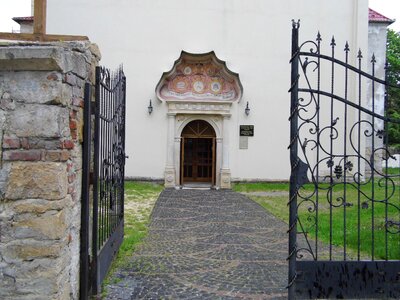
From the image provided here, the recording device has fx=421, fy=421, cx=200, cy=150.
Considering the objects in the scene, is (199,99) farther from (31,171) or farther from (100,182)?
(31,171)

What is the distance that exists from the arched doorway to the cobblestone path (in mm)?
5575

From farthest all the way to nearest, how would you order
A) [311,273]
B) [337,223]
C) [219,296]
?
[337,223] → [219,296] → [311,273]

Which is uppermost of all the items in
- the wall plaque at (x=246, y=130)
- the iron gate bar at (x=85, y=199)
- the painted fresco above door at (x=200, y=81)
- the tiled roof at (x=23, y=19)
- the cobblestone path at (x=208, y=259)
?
the tiled roof at (x=23, y=19)

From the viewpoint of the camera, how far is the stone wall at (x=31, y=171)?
113 inches

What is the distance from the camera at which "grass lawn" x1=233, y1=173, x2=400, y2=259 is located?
3.81 metres

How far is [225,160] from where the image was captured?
14312 millimetres

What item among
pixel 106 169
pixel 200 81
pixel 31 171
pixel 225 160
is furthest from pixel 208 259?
pixel 200 81

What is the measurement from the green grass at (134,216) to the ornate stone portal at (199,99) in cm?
122

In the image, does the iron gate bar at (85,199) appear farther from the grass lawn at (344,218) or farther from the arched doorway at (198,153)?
the arched doorway at (198,153)

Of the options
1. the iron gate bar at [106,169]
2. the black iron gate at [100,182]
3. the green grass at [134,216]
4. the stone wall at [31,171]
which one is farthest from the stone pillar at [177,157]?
the stone wall at [31,171]

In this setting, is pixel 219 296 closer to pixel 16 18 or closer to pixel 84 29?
pixel 84 29

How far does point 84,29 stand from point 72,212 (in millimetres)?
12193

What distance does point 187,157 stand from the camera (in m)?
14.9

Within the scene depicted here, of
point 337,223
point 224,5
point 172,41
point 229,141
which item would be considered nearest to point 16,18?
point 172,41
